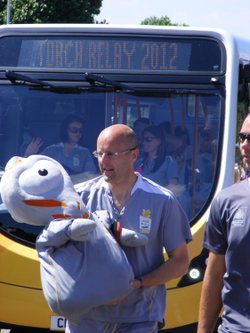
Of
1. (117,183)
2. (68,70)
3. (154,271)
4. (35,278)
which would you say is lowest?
(35,278)

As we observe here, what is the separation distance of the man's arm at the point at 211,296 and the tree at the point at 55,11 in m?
33.7

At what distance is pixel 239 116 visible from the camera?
6887mm

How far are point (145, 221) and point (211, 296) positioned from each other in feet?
1.75

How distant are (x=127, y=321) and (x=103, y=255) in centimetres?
36

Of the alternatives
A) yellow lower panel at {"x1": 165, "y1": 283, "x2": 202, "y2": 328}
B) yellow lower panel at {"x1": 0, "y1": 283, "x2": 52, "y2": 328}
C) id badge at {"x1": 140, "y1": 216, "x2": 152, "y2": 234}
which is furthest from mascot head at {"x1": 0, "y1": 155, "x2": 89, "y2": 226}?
yellow lower panel at {"x1": 165, "y1": 283, "x2": 202, "y2": 328}

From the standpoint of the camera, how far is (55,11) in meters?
37.6

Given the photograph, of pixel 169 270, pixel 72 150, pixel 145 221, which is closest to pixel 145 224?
pixel 145 221


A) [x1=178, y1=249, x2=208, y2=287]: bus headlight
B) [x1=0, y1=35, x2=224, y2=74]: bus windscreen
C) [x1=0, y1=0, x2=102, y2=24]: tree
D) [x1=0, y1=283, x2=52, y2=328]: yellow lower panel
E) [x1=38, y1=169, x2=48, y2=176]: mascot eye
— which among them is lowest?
[x1=0, y1=283, x2=52, y2=328]: yellow lower panel

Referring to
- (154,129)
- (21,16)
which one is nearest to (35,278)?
(154,129)

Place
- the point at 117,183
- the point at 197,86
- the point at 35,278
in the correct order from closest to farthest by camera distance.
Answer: the point at 117,183, the point at 35,278, the point at 197,86

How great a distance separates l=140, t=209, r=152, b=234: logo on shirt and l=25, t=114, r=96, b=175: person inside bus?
7.28ft

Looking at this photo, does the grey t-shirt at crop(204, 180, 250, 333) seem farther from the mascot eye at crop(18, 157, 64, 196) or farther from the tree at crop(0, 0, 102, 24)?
the tree at crop(0, 0, 102, 24)

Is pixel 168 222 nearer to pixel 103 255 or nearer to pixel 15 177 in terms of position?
pixel 103 255

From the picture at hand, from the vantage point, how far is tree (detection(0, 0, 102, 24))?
3728 centimetres
